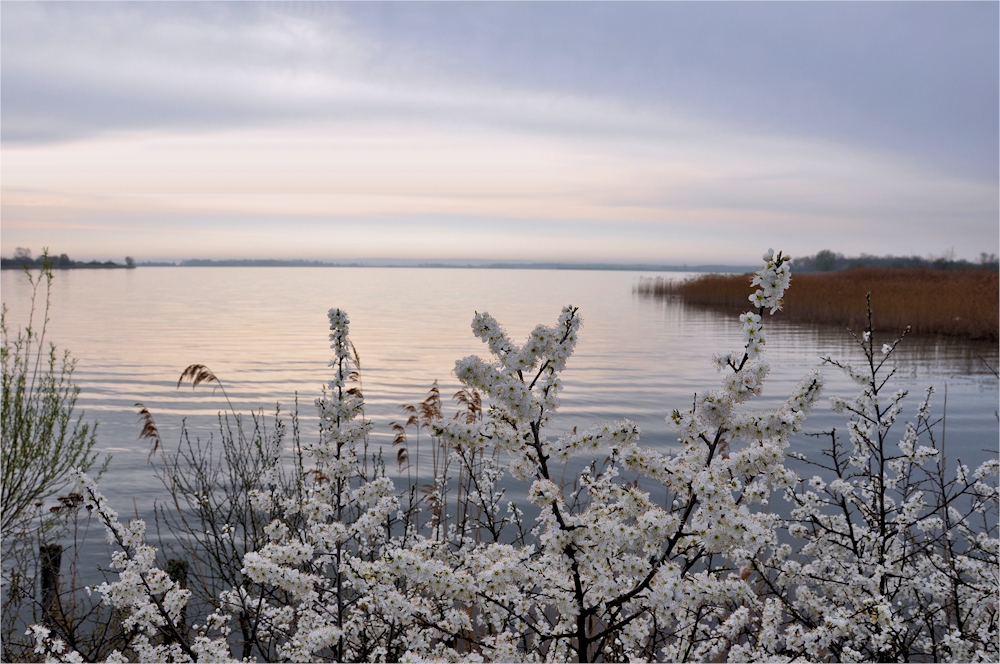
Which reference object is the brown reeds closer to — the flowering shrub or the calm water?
the calm water

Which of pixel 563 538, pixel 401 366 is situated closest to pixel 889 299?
pixel 401 366

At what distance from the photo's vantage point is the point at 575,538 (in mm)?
3234

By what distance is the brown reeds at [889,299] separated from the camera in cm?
2722

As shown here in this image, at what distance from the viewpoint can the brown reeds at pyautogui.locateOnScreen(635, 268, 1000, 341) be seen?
89.3 feet

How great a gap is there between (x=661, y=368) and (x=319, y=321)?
20926mm

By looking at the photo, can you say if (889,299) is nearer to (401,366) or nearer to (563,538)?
(401,366)

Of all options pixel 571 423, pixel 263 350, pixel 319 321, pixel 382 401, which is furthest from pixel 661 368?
pixel 319 321

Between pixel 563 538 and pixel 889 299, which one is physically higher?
pixel 889 299

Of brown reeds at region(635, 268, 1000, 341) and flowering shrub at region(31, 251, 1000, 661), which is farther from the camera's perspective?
brown reeds at region(635, 268, 1000, 341)

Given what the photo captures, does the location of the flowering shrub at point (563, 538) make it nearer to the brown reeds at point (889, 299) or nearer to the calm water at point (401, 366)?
the calm water at point (401, 366)

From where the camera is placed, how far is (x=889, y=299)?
2948 cm

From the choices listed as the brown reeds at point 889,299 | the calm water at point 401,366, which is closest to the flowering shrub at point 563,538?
the calm water at point 401,366

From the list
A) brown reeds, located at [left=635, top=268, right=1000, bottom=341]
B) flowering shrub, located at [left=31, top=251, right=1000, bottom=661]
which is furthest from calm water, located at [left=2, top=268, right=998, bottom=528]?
flowering shrub, located at [left=31, top=251, right=1000, bottom=661]

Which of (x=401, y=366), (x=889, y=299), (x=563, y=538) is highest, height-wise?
(x=889, y=299)
